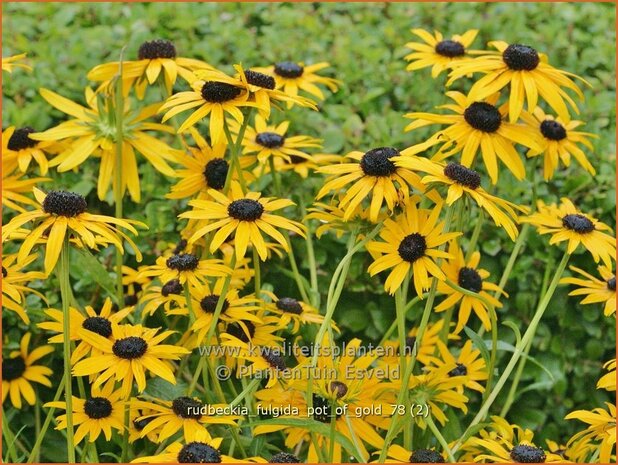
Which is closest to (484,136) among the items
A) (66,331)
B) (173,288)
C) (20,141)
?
(173,288)

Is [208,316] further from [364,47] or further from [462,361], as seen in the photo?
[364,47]

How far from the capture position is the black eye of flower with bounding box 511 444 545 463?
72.7 inches

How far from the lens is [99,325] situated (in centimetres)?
203

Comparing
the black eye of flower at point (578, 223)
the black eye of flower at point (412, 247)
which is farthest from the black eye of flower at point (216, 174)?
the black eye of flower at point (578, 223)

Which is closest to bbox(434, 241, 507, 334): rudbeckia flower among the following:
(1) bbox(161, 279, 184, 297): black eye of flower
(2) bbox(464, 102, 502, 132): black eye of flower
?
(2) bbox(464, 102, 502, 132): black eye of flower

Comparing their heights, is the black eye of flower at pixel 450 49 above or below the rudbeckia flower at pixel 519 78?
below

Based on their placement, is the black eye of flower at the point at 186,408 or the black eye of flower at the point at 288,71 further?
the black eye of flower at the point at 288,71

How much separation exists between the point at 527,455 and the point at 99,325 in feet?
3.18

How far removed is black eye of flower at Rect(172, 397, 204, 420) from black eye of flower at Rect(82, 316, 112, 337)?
0.24 m

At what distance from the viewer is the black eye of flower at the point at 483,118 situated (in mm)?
2096

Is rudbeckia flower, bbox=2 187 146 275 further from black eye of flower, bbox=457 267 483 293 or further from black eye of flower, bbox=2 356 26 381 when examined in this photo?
black eye of flower, bbox=457 267 483 293

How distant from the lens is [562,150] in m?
2.40

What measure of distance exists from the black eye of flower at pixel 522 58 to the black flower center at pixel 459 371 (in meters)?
0.78

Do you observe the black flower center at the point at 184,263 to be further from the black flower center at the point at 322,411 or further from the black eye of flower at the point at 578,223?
the black eye of flower at the point at 578,223
